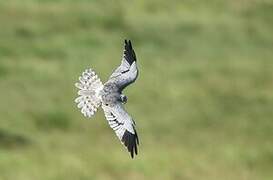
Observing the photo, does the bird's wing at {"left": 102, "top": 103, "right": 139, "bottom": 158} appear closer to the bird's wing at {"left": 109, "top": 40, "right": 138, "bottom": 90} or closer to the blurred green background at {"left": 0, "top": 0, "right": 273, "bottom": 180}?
the bird's wing at {"left": 109, "top": 40, "right": 138, "bottom": 90}

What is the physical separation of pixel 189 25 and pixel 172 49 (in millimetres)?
2750

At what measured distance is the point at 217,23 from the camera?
31.4 m

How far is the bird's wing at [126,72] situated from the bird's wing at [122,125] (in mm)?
159

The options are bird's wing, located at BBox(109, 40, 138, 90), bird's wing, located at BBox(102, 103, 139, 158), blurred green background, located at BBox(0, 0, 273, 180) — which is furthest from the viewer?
blurred green background, located at BBox(0, 0, 273, 180)

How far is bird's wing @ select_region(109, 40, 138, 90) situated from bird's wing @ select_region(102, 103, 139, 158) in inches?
6.3

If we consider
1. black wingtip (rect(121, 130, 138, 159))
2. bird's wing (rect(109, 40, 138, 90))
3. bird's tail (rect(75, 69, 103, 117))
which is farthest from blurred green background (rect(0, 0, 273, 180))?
black wingtip (rect(121, 130, 138, 159))

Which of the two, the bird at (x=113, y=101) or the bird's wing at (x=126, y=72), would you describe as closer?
the bird at (x=113, y=101)

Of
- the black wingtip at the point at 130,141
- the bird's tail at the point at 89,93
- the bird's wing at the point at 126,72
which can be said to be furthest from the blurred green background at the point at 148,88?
the black wingtip at the point at 130,141

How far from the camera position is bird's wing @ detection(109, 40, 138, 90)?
6.41 metres

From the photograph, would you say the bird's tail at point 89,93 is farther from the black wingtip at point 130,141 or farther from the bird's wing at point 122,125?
the black wingtip at point 130,141

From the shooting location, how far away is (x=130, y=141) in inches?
249

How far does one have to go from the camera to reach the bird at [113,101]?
6.16 metres

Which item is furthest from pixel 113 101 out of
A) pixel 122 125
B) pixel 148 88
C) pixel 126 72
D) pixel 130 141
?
pixel 148 88

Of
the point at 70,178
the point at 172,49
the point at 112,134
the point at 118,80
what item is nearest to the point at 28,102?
the point at 112,134
